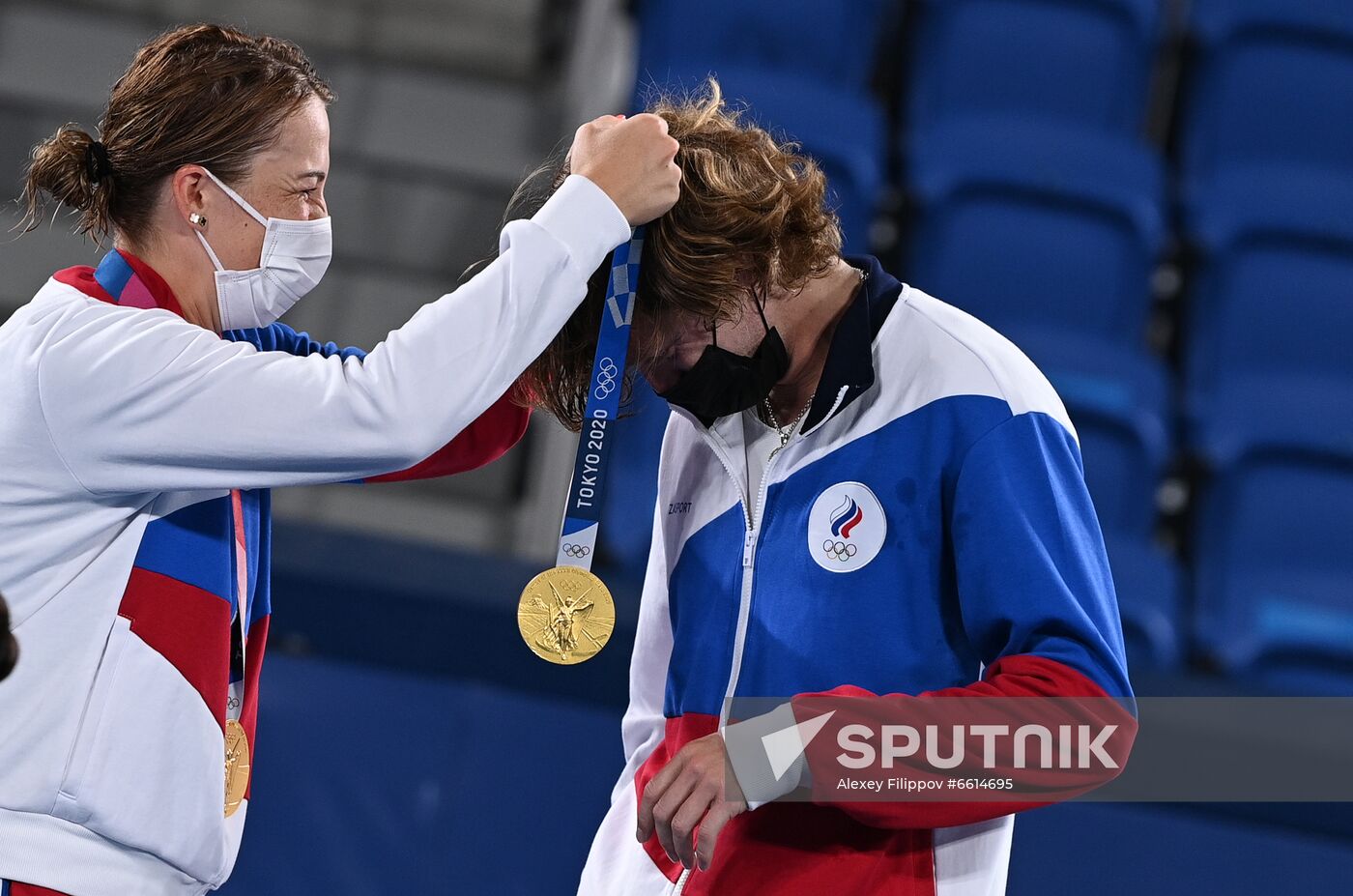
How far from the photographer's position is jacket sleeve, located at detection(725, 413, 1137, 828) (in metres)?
1.24

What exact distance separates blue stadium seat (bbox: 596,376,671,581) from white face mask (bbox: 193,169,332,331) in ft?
4.63

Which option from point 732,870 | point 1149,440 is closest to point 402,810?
point 732,870

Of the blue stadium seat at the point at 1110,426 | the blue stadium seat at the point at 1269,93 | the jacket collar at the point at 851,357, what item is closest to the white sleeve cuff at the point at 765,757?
the jacket collar at the point at 851,357

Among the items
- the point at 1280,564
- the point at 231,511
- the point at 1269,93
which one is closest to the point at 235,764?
the point at 231,511

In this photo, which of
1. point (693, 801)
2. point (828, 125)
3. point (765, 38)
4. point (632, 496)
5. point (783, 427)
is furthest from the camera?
point (765, 38)

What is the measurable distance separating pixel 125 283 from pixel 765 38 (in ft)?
10.2

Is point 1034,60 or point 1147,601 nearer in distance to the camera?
point 1147,601

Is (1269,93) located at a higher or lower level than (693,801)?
higher

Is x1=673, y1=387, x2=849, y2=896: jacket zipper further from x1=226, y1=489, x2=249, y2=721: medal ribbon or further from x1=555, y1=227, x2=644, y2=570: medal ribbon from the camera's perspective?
x1=226, y1=489, x2=249, y2=721: medal ribbon

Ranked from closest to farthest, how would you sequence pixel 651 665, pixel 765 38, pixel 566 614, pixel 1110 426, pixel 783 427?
pixel 566 614
pixel 783 427
pixel 651 665
pixel 1110 426
pixel 765 38

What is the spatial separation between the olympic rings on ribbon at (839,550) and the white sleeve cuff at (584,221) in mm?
350

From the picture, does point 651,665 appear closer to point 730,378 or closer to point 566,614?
point 566,614

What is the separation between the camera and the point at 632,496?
3.16m

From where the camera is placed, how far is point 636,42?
4.18 meters
